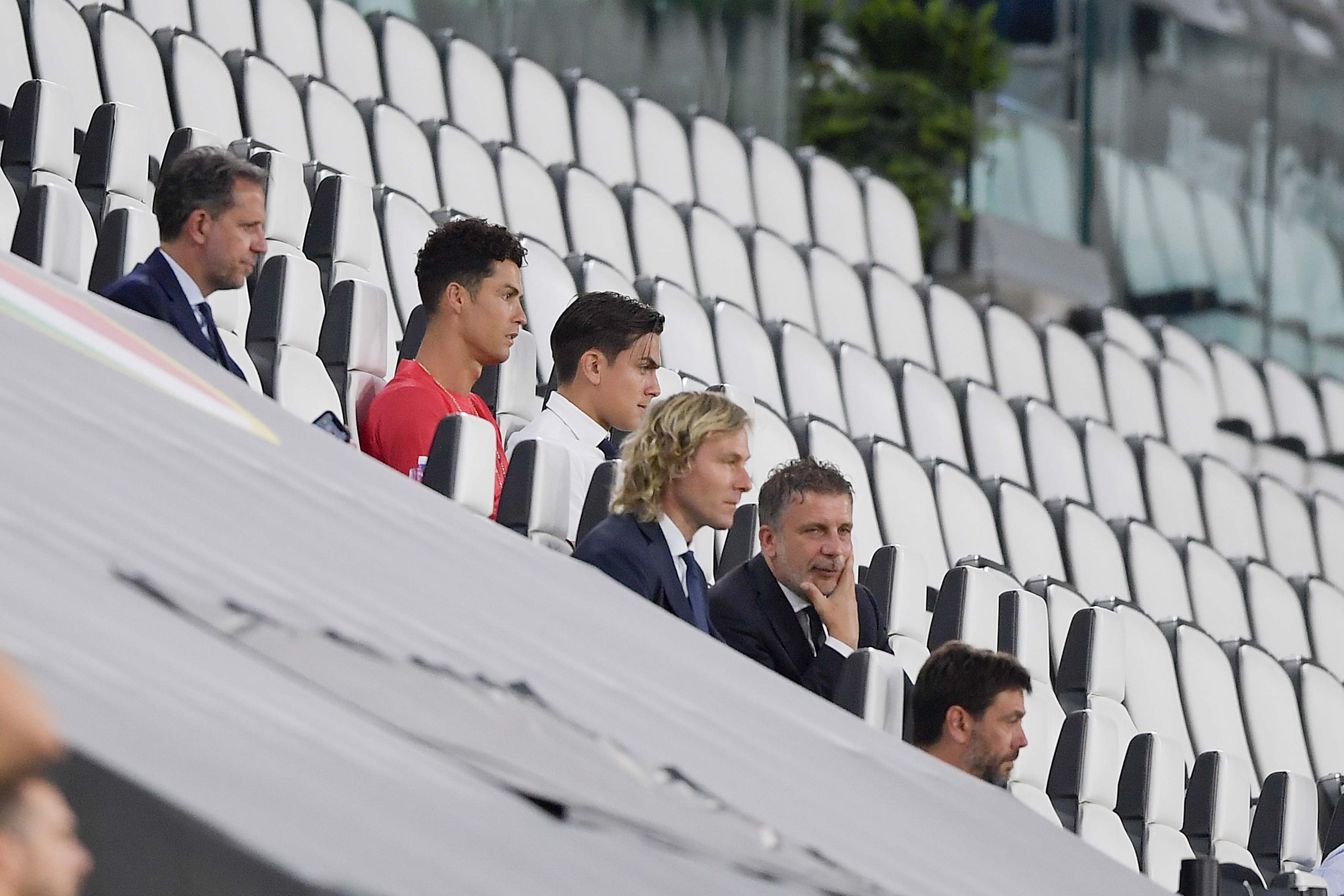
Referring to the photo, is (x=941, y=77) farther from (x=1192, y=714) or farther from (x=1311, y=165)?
(x=1192, y=714)

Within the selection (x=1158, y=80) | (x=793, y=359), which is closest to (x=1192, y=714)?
(x=793, y=359)

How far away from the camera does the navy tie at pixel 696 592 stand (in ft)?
4.29

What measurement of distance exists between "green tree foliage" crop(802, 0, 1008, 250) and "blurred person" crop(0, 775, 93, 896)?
4394 mm

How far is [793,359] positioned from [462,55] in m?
0.95

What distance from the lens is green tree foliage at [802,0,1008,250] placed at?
15.6 feet

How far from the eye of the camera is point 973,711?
4.70ft

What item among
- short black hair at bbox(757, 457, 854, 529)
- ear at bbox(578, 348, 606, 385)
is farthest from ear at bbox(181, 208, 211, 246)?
short black hair at bbox(757, 457, 854, 529)

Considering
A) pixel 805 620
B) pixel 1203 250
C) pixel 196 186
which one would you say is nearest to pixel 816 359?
pixel 805 620

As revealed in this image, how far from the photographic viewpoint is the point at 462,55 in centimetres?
340

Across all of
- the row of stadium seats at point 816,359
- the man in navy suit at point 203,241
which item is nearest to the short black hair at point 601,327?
the row of stadium seats at point 816,359

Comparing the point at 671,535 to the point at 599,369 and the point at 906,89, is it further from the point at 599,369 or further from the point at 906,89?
the point at 906,89

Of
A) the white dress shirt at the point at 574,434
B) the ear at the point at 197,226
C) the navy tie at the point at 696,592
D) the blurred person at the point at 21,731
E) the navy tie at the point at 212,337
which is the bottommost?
the white dress shirt at the point at 574,434

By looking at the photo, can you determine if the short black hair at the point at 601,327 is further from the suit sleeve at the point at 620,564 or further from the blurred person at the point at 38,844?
the blurred person at the point at 38,844

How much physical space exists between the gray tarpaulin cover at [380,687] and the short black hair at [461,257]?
0.71 metres
